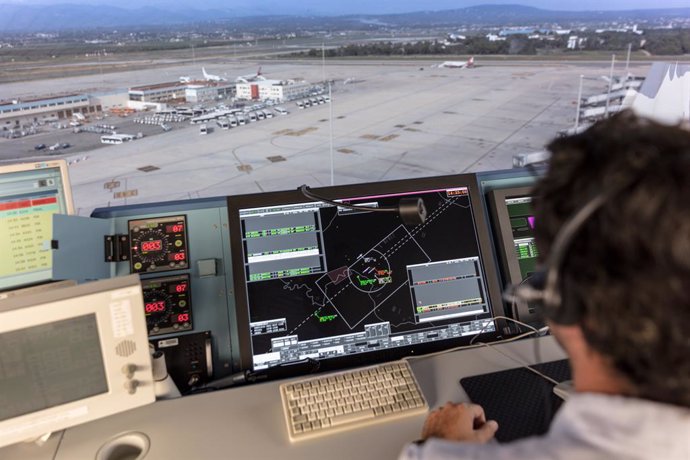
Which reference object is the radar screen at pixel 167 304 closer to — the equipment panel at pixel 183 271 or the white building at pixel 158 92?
the equipment panel at pixel 183 271

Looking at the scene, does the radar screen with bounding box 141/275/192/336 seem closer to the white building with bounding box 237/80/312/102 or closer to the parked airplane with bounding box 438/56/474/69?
the white building with bounding box 237/80/312/102

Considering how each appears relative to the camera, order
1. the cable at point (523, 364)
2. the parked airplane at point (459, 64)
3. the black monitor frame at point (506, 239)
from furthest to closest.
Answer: the parked airplane at point (459, 64) → the black monitor frame at point (506, 239) → the cable at point (523, 364)

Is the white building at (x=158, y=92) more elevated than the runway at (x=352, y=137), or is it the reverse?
the white building at (x=158, y=92)

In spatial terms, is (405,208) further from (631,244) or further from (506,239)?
(631,244)

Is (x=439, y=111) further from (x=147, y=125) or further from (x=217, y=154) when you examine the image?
(x=147, y=125)

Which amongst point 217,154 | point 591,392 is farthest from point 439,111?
point 591,392

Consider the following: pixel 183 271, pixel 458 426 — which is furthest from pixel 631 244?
pixel 183 271

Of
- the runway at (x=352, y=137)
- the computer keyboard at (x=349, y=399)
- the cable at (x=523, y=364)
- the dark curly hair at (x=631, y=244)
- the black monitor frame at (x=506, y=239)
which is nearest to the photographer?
the dark curly hair at (x=631, y=244)

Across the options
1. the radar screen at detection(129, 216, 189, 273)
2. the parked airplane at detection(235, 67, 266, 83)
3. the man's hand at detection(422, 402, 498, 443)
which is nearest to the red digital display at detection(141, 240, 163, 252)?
the radar screen at detection(129, 216, 189, 273)

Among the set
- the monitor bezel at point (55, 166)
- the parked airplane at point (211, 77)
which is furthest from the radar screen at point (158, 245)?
the parked airplane at point (211, 77)
